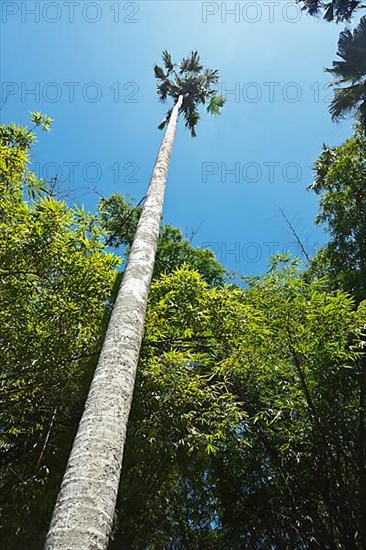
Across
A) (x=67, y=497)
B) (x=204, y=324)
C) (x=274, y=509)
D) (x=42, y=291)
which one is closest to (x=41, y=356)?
(x=42, y=291)

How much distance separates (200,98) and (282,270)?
19.9ft

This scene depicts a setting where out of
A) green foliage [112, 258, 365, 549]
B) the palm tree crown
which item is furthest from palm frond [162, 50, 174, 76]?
green foliage [112, 258, 365, 549]

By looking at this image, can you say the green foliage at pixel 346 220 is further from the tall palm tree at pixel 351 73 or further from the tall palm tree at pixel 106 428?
the tall palm tree at pixel 106 428

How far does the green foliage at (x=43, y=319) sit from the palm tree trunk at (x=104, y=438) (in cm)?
81

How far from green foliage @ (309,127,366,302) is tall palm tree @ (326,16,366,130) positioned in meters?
0.58

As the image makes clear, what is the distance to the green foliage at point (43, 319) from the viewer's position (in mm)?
4066

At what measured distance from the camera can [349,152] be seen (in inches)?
355

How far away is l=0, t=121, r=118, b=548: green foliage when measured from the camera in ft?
13.3

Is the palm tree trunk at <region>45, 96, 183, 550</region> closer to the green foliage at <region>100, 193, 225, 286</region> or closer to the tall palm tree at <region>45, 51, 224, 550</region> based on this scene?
the tall palm tree at <region>45, 51, 224, 550</region>

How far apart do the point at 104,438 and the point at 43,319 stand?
7.38 ft

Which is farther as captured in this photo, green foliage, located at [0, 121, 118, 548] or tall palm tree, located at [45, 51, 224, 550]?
green foliage, located at [0, 121, 118, 548]

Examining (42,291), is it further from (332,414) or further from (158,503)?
(158,503)

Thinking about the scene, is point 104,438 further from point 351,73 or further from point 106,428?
point 351,73

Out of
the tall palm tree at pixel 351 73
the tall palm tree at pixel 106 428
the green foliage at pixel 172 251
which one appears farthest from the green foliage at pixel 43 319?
the tall palm tree at pixel 351 73
